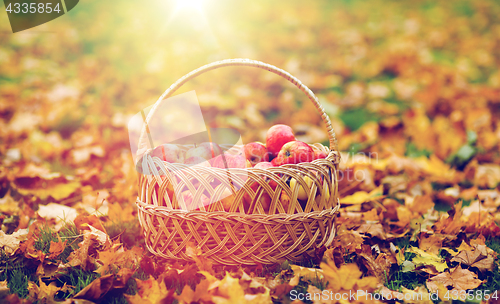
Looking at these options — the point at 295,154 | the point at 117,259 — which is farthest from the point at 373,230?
the point at 117,259

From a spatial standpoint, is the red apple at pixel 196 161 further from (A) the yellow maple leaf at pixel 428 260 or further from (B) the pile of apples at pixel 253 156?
(A) the yellow maple leaf at pixel 428 260

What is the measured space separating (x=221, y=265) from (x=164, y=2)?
543cm

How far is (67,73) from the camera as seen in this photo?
4309mm

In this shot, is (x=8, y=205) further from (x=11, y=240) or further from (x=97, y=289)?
(x=97, y=289)

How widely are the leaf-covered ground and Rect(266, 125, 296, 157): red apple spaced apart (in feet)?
1.71

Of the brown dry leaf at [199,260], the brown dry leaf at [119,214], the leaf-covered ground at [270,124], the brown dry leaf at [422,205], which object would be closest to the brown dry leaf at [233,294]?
the leaf-covered ground at [270,124]

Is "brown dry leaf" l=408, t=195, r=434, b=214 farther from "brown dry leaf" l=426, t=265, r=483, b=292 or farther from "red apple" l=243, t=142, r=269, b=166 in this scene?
"red apple" l=243, t=142, r=269, b=166

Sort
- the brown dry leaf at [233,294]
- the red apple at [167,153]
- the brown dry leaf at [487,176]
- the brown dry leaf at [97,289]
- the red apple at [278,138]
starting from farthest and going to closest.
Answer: the brown dry leaf at [487,176] < the red apple at [278,138] < the red apple at [167,153] < the brown dry leaf at [97,289] < the brown dry leaf at [233,294]

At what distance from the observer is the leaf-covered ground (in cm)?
134

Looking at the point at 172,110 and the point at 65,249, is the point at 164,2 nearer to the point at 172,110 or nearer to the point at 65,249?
the point at 172,110

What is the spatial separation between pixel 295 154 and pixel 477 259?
0.90 metres

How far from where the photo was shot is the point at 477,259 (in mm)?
1443

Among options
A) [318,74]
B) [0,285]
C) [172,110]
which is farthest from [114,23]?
[0,285]

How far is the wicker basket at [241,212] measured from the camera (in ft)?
4.27
